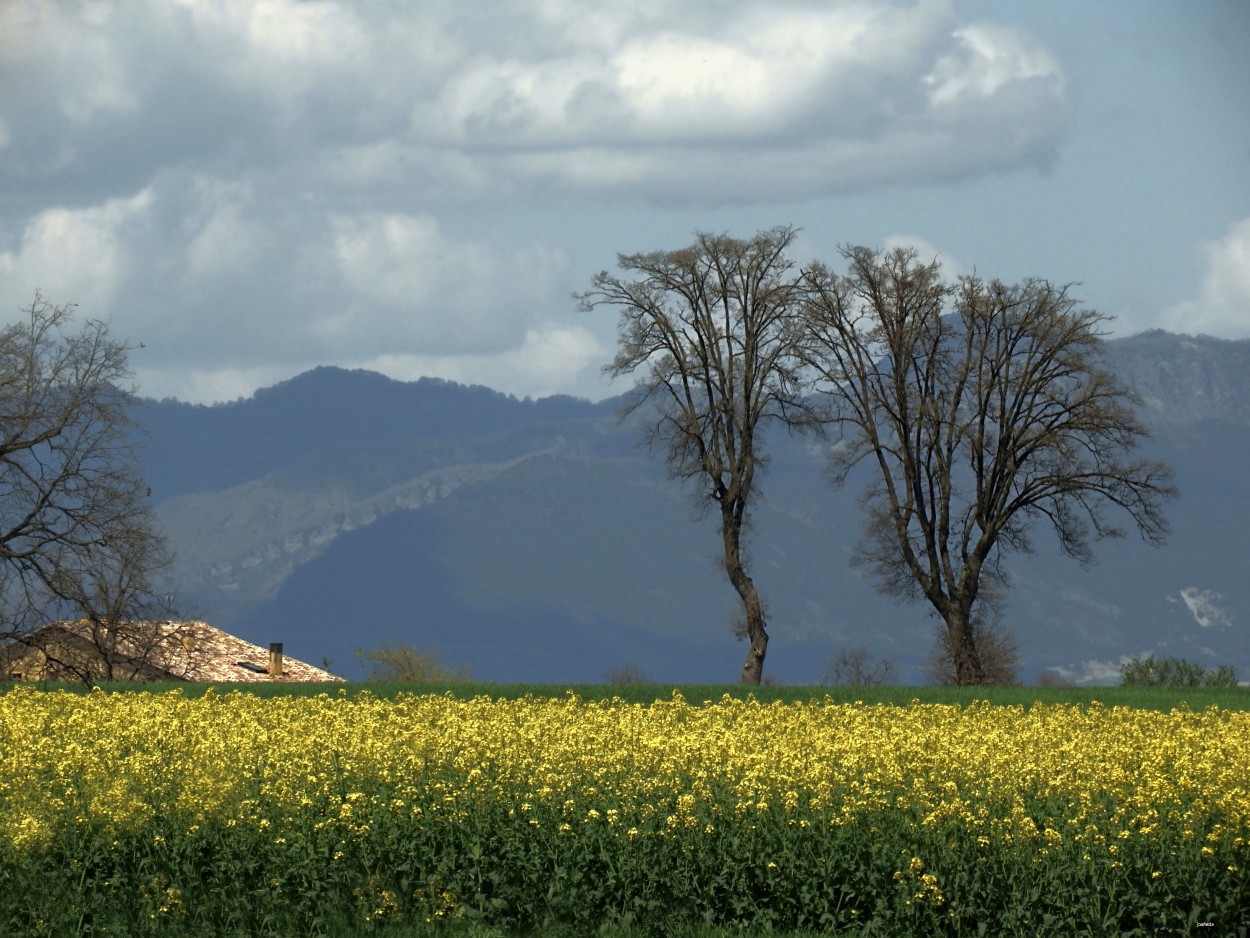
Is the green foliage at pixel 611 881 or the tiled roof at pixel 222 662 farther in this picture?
the tiled roof at pixel 222 662

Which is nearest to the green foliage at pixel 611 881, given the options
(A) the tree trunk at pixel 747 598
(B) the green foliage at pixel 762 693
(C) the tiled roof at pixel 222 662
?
(B) the green foliage at pixel 762 693

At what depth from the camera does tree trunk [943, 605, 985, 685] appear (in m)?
43.9

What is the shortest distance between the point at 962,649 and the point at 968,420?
662 centimetres

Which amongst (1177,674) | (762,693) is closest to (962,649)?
(762,693)

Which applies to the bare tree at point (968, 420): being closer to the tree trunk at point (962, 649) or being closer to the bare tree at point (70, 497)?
the tree trunk at point (962, 649)

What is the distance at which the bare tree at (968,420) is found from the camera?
43406 millimetres

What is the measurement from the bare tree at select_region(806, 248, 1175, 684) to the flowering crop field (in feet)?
94.3

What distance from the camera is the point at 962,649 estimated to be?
4400 cm

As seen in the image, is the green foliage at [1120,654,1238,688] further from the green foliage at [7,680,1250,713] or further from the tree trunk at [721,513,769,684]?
the green foliage at [7,680,1250,713]

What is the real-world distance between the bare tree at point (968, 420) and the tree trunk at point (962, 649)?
0.04 meters

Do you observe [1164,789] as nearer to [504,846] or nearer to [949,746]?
[949,746]

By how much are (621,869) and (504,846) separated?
43.3 inches

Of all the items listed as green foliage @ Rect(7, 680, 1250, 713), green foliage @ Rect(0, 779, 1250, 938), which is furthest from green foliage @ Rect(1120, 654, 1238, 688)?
green foliage @ Rect(0, 779, 1250, 938)

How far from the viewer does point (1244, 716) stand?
23.0m
